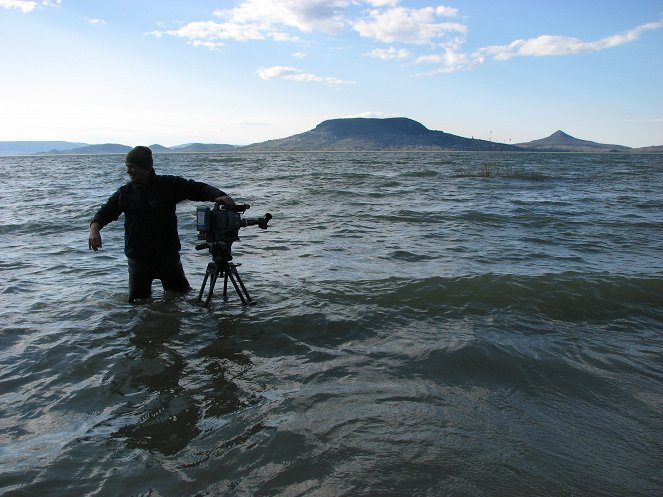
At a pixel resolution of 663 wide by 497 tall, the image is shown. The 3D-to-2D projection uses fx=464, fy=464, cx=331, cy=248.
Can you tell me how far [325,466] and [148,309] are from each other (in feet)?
14.7

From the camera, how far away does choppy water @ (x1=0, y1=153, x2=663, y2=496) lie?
3.37 metres

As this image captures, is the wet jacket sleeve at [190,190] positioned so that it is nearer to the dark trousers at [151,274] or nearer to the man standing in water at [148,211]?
the man standing in water at [148,211]

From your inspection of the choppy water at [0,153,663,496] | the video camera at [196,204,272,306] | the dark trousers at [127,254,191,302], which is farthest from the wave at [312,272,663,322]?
the dark trousers at [127,254,191,302]

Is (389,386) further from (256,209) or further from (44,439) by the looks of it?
(256,209)

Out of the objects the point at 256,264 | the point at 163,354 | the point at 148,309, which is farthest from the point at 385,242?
the point at 163,354

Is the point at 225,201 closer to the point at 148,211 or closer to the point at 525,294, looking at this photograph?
the point at 148,211

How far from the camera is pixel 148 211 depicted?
6301 mm

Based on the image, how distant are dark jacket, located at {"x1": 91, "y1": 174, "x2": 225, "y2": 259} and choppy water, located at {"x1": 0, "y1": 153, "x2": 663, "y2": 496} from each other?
41.7 inches

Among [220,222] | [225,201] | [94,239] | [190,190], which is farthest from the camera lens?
[190,190]

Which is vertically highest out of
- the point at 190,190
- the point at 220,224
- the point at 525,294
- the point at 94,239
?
the point at 190,190

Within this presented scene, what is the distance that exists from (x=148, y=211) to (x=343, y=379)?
352 centimetres

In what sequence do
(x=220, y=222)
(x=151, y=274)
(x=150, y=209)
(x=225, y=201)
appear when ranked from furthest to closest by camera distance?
(x=151, y=274)
(x=150, y=209)
(x=220, y=222)
(x=225, y=201)

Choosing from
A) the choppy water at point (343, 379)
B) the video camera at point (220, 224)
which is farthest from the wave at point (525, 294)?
the video camera at point (220, 224)

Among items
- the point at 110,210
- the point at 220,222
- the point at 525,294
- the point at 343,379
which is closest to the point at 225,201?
the point at 220,222
